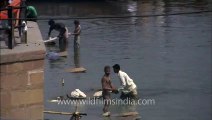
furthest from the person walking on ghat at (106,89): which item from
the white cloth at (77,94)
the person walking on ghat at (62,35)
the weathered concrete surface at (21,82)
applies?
the person walking on ghat at (62,35)

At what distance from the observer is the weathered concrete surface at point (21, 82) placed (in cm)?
820

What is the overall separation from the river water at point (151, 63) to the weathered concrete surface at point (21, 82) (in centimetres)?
464

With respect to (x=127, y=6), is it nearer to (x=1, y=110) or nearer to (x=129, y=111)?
(x=129, y=111)

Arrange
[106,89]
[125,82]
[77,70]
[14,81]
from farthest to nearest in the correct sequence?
[77,70] < [125,82] < [106,89] < [14,81]

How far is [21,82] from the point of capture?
836 centimetres

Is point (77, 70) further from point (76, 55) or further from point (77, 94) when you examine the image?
point (77, 94)

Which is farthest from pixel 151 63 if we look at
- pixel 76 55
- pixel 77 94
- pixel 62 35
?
pixel 77 94

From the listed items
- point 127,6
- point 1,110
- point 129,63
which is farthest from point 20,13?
point 127,6

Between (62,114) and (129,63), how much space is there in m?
7.05

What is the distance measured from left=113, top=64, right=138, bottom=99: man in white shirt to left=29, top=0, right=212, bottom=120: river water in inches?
15.1

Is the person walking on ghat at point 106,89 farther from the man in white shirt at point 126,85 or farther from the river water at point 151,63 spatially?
the man in white shirt at point 126,85

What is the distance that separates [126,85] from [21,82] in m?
6.52

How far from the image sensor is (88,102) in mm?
14633

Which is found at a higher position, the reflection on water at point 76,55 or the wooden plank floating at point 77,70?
the wooden plank floating at point 77,70
